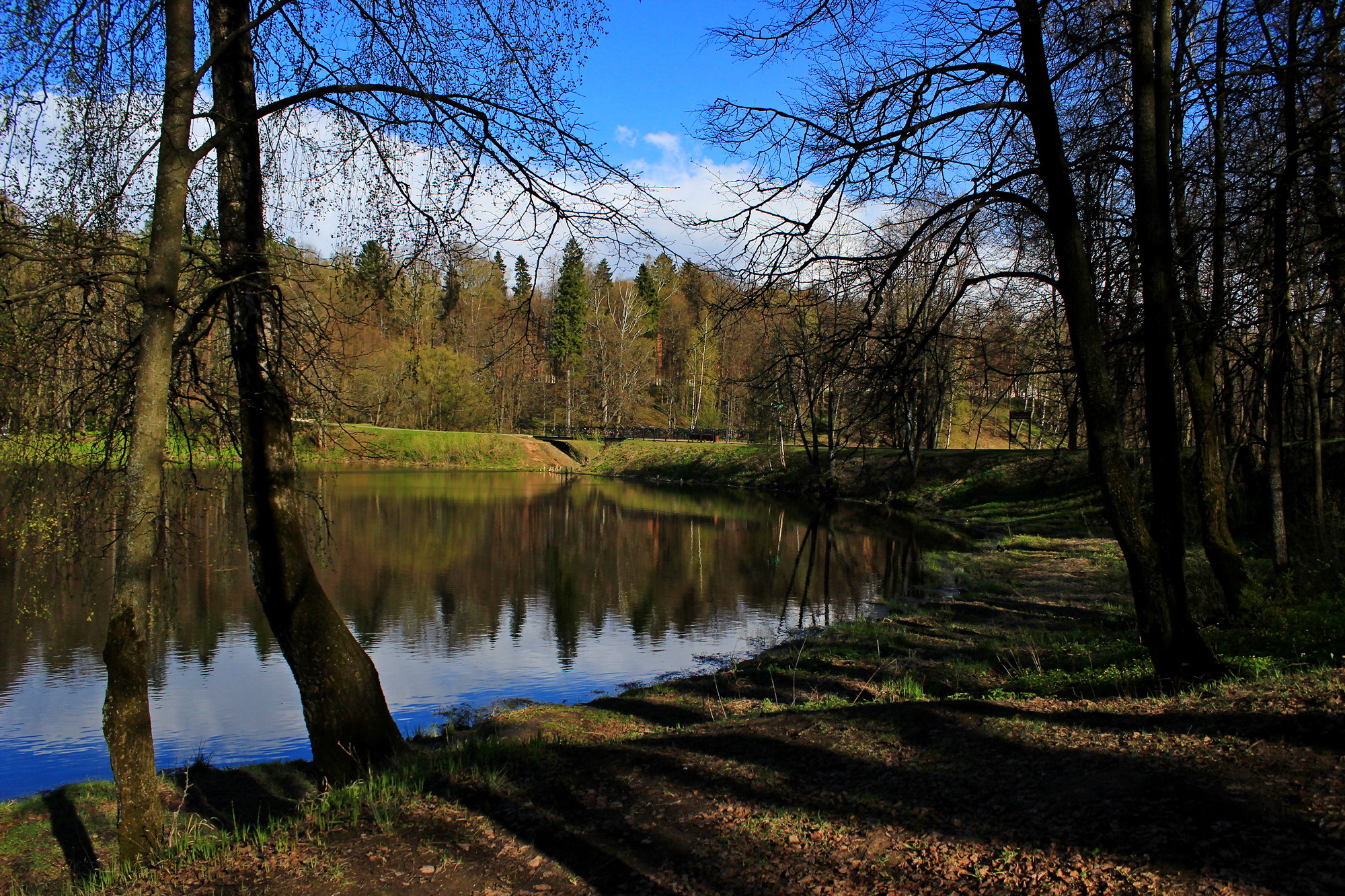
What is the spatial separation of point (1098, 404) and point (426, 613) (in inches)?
486

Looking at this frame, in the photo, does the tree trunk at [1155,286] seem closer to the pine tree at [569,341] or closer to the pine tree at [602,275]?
the pine tree at [602,275]

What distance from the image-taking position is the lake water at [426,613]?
9.18 metres

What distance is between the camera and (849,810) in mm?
4027

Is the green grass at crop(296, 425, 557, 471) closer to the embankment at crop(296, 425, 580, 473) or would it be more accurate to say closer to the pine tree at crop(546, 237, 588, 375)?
the embankment at crop(296, 425, 580, 473)

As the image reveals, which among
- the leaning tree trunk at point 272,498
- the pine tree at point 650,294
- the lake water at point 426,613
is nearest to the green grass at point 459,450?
the pine tree at point 650,294

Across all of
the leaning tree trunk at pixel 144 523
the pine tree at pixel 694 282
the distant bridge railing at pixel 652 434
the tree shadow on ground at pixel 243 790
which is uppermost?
the distant bridge railing at pixel 652 434

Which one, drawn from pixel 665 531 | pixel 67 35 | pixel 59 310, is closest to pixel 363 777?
pixel 59 310

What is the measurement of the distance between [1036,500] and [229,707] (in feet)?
86.2

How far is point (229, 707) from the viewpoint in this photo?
1012cm

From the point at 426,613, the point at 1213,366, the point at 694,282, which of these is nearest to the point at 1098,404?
the point at 694,282

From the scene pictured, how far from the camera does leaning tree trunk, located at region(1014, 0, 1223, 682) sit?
5.80 meters

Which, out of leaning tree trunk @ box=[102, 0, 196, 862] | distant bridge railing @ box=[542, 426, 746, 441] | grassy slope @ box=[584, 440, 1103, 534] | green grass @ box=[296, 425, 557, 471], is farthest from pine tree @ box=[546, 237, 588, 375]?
leaning tree trunk @ box=[102, 0, 196, 862]

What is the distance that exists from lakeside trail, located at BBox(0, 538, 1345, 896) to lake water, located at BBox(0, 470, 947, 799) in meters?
2.55

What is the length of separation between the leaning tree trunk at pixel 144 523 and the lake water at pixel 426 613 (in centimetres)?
117
